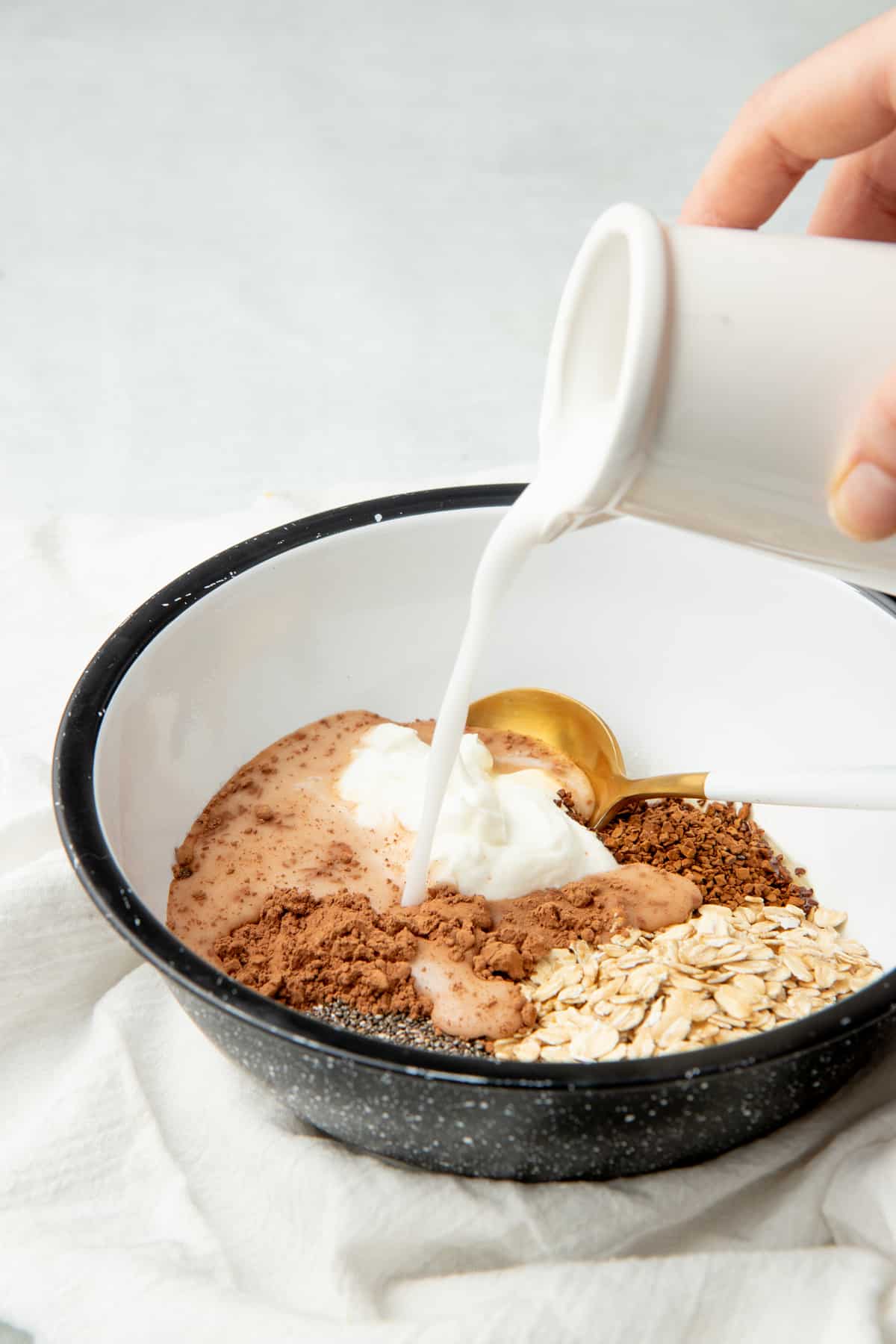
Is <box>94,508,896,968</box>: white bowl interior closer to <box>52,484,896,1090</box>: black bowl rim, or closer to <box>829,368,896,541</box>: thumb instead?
<box>52,484,896,1090</box>: black bowl rim

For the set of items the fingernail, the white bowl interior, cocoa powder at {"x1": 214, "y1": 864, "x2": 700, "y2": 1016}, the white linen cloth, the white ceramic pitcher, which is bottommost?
the white linen cloth

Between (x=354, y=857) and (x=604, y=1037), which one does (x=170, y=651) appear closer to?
(x=354, y=857)

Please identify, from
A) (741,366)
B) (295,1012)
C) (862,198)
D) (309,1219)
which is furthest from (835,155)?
(309,1219)

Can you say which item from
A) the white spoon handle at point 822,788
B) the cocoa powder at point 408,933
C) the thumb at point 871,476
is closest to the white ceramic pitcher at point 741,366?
the thumb at point 871,476

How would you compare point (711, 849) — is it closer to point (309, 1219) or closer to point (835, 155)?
point (309, 1219)

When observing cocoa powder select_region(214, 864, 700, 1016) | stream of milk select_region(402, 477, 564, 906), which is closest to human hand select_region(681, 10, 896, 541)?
stream of milk select_region(402, 477, 564, 906)

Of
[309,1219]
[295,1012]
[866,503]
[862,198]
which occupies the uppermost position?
[862,198]

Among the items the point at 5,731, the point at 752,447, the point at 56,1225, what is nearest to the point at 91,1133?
the point at 56,1225

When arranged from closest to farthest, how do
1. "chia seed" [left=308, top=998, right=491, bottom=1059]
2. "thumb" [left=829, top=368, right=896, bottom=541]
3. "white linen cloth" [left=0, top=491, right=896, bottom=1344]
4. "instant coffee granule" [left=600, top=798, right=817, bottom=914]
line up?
"thumb" [left=829, top=368, right=896, bottom=541]
"white linen cloth" [left=0, top=491, right=896, bottom=1344]
"chia seed" [left=308, top=998, right=491, bottom=1059]
"instant coffee granule" [left=600, top=798, right=817, bottom=914]
